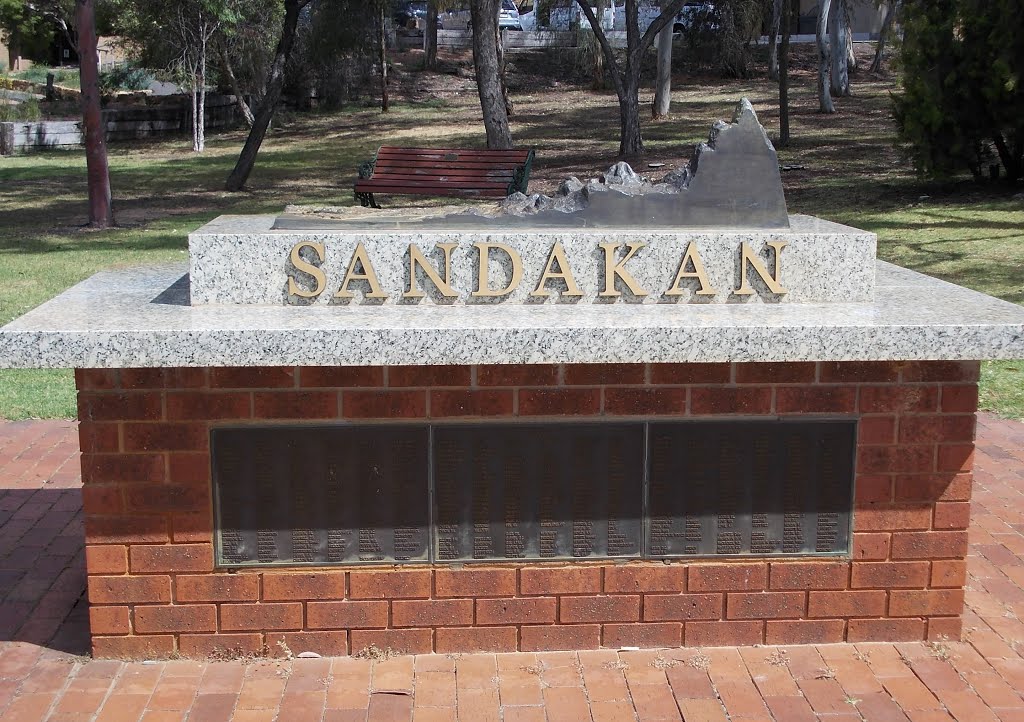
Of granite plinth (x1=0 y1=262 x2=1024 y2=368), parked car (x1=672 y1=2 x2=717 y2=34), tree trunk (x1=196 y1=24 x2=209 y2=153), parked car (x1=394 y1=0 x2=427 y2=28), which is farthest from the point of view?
parked car (x1=394 y1=0 x2=427 y2=28)

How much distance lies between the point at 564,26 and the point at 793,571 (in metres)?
38.5

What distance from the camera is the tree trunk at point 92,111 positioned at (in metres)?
14.3

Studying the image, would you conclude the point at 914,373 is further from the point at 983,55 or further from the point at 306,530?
the point at 983,55

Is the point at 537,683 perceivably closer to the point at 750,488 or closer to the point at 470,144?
the point at 750,488

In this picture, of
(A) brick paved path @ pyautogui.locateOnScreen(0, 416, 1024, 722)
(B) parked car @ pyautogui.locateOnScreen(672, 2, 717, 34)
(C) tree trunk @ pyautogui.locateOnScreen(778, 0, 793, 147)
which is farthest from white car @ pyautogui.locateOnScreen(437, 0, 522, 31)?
(A) brick paved path @ pyautogui.locateOnScreen(0, 416, 1024, 722)

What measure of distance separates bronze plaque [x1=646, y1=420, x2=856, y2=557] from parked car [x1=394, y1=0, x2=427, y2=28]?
134 ft

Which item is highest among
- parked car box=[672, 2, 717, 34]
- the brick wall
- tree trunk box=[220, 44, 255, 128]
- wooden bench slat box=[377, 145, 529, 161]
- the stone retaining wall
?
parked car box=[672, 2, 717, 34]

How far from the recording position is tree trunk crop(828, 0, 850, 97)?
2866 cm

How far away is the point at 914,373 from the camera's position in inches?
152

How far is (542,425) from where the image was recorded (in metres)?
3.85

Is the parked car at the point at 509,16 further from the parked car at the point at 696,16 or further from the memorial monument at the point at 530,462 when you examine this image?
the memorial monument at the point at 530,462

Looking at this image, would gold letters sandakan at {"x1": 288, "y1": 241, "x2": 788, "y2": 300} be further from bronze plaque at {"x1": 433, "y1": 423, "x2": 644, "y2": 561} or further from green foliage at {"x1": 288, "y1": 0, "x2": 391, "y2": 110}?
green foliage at {"x1": 288, "y1": 0, "x2": 391, "y2": 110}

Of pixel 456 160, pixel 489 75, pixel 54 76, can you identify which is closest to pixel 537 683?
pixel 456 160

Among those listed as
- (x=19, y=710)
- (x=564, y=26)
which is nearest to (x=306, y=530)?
(x=19, y=710)
